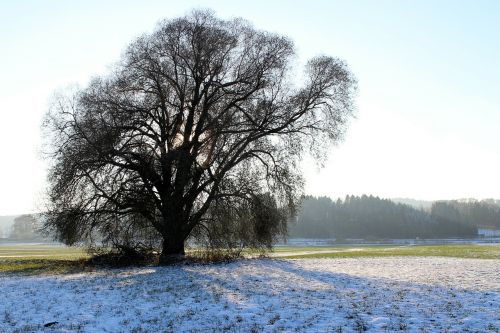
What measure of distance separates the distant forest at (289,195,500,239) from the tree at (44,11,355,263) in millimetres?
111195

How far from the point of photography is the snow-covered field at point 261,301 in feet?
35.8

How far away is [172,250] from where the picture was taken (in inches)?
1091

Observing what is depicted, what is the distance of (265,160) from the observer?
97.6ft

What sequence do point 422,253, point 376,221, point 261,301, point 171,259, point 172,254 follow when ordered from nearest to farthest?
point 261,301
point 171,259
point 172,254
point 422,253
point 376,221

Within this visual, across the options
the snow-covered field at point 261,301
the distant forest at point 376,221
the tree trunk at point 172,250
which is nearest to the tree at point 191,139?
the tree trunk at point 172,250

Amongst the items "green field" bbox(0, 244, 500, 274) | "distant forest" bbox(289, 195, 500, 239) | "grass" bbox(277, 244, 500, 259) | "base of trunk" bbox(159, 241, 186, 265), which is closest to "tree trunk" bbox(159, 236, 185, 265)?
"base of trunk" bbox(159, 241, 186, 265)

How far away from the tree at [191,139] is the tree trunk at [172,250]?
64 millimetres

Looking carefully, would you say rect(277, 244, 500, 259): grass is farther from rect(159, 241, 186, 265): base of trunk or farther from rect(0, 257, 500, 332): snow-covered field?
rect(0, 257, 500, 332): snow-covered field

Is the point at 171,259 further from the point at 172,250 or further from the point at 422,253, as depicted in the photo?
A: the point at 422,253

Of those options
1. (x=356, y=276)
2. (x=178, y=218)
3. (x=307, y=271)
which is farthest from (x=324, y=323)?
(x=178, y=218)

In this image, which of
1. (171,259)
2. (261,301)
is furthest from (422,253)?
(261,301)

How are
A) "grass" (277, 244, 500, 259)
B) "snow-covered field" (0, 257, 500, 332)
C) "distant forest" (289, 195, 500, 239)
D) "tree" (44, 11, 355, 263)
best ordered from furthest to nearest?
"distant forest" (289, 195, 500, 239)
"grass" (277, 244, 500, 259)
"tree" (44, 11, 355, 263)
"snow-covered field" (0, 257, 500, 332)

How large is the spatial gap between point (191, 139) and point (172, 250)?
6.92m

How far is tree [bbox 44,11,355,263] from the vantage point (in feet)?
85.9
